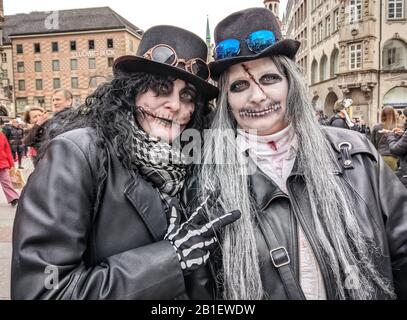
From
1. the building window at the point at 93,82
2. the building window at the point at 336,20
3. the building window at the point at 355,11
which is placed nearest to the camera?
the building window at the point at 93,82

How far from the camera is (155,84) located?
5.87ft

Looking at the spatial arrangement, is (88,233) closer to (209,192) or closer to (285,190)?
(209,192)

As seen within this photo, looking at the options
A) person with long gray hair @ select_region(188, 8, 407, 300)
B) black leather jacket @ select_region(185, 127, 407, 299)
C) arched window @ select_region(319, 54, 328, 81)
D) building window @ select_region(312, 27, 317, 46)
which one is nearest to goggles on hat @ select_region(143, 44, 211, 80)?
person with long gray hair @ select_region(188, 8, 407, 300)

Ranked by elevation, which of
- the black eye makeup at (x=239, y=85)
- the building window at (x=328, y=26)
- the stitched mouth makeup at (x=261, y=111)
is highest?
the building window at (x=328, y=26)

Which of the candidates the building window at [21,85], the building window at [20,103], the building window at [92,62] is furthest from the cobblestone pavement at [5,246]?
the building window at [20,103]

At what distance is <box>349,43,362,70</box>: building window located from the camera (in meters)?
28.6

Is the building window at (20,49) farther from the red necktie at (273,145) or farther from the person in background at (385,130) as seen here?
the red necktie at (273,145)

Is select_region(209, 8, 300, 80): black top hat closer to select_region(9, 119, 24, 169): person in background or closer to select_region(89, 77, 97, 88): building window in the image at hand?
select_region(89, 77, 97, 88): building window

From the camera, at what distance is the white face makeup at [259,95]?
1.83m

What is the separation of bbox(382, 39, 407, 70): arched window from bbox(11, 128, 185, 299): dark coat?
3126cm
